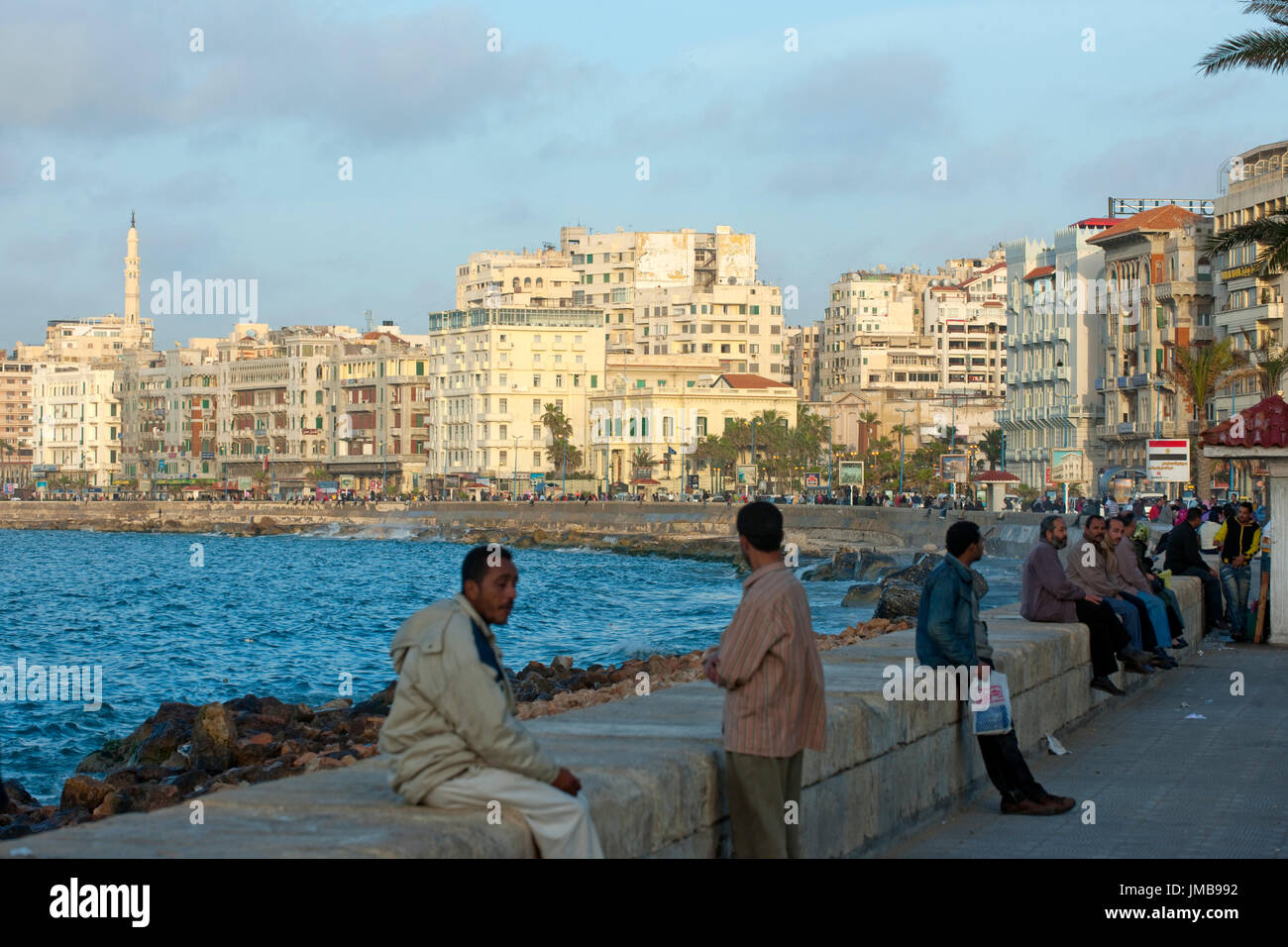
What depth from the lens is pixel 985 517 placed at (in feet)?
228

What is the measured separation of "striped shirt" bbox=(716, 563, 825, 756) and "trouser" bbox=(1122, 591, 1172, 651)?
29.2 feet

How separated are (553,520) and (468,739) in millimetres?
103679

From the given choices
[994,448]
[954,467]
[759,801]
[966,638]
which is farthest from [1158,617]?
[994,448]

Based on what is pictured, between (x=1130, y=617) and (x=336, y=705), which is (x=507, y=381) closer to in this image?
(x=336, y=705)

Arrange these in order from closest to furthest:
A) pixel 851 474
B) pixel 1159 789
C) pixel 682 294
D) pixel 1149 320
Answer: pixel 1159 789, pixel 1149 320, pixel 851 474, pixel 682 294

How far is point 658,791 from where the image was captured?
20.3 ft

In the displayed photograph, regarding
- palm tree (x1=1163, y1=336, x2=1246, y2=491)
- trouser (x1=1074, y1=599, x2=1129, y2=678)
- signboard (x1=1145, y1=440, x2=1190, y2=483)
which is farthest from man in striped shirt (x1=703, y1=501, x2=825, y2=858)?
palm tree (x1=1163, y1=336, x2=1246, y2=491)

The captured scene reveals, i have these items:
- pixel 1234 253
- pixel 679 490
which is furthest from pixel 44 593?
pixel 679 490

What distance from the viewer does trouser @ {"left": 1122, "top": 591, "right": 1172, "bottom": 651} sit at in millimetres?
14758

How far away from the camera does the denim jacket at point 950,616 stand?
8961 millimetres

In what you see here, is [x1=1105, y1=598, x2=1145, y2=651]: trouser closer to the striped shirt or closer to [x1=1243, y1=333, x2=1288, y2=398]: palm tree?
the striped shirt

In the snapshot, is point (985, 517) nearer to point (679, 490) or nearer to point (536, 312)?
point (679, 490)

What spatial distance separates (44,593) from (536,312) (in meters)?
77.5
